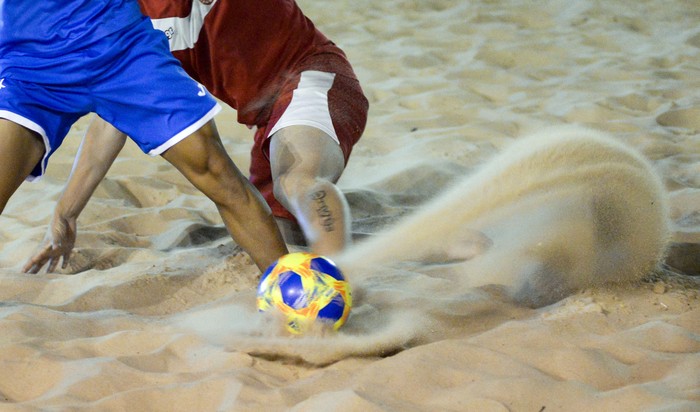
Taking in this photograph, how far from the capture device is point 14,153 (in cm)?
279

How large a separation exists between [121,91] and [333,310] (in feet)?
3.45

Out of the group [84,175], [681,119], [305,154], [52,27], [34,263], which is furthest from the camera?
[681,119]

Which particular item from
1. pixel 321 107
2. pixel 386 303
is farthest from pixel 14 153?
pixel 386 303

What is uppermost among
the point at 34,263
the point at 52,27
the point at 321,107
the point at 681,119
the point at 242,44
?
the point at 52,27

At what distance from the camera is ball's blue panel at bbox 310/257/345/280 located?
258 cm

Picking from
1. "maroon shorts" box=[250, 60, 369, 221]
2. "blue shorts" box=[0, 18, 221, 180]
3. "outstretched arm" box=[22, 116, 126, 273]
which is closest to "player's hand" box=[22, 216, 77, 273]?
"outstretched arm" box=[22, 116, 126, 273]

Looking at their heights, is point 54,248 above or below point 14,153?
below

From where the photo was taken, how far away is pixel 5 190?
9.23 ft

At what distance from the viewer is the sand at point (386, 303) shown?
2246 millimetres

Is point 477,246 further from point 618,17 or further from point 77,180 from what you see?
point 618,17

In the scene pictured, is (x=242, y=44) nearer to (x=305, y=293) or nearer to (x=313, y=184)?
(x=313, y=184)

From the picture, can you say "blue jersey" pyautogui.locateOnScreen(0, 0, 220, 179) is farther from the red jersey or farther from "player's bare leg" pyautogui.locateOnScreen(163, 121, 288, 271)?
the red jersey

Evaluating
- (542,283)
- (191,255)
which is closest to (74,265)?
(191,255)

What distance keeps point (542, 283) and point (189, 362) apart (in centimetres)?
131
